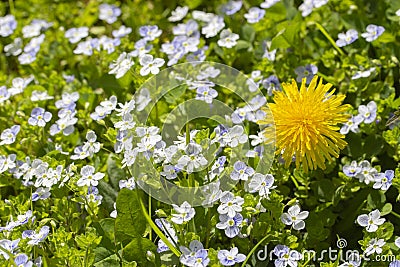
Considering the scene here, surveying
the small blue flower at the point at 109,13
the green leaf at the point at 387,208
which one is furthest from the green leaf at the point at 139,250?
the small blue flower at the point at 109,13

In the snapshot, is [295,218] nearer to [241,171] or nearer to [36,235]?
[241,171]

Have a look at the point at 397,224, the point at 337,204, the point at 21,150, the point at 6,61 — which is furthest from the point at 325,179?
the point at 6,61

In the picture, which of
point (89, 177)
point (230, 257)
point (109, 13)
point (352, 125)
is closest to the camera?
point (230, 257)

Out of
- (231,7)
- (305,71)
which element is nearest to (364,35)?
(305,71)

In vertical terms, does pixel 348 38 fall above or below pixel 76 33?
above

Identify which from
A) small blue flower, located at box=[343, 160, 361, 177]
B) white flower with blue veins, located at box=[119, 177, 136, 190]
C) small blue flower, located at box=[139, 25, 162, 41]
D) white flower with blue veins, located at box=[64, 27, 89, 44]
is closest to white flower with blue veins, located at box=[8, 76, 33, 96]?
white flower with blue veins, located at box=[64, 27, 89, 44]

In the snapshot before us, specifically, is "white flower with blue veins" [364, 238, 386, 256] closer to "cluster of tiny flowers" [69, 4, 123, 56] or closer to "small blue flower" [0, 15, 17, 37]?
"cluster of tiny flowers" [69, 4, 123, 56]

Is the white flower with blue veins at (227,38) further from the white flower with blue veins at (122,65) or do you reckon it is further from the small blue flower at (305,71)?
the white flower with blue veins at (122,65)
